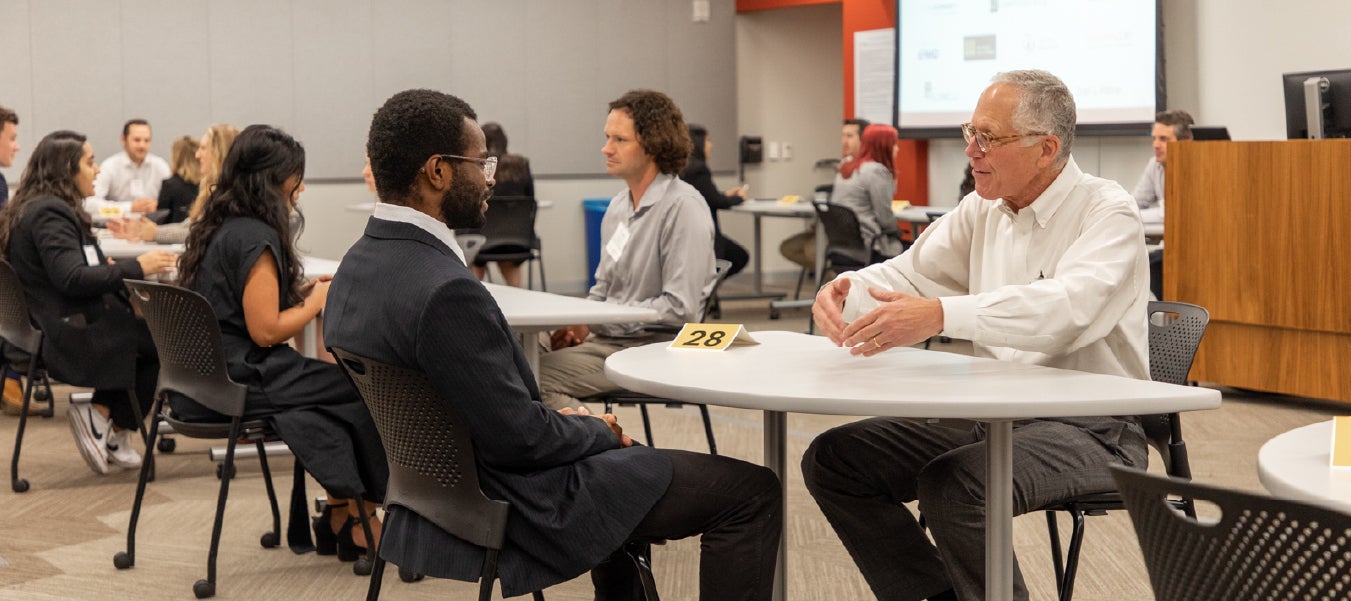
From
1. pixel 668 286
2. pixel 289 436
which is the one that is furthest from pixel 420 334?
pixel 668 286

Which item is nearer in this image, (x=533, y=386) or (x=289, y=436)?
(x=533, y=386)

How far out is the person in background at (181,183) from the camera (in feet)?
25.4

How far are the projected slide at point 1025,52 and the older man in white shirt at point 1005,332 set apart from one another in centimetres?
578

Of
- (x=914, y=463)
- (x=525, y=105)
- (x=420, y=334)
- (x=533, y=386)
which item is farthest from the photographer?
(x=525, y=105)

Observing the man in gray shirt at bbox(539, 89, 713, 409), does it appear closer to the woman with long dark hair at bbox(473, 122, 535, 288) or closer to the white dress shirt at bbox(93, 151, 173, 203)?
the woman with long dark hair at bbox(473, 122, 535, 288)

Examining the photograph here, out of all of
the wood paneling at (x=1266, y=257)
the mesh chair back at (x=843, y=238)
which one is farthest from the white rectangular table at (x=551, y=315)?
the mesh chair back at (x=843, y=238)

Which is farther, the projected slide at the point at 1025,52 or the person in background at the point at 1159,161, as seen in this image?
the projected slide at the point at 1025,52

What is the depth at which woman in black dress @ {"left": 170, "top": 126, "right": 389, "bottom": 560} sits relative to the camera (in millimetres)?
3367

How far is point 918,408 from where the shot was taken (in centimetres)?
200

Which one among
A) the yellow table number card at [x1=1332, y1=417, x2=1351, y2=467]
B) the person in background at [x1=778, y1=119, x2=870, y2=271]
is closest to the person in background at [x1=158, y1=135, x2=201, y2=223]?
the person in background at [x1=778, y1=119, x2=870, y2=271]

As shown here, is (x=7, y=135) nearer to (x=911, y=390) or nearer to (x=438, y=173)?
(x=438, y=173)

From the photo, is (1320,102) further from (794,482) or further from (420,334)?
(420,334)

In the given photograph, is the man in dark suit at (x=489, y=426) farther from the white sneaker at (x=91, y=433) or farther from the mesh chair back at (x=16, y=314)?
the white sneaker at (x=91, y=433)

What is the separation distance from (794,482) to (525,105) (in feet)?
22.2
